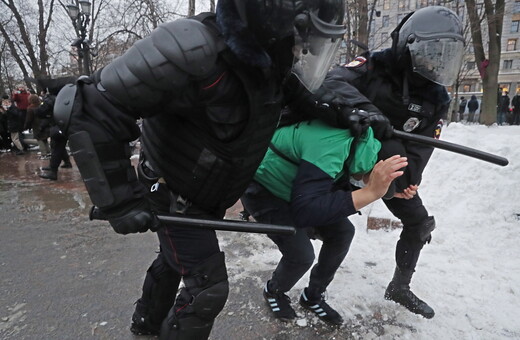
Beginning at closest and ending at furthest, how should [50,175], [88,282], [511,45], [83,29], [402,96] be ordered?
[402,96] < [88,282] < [50,175] < [83,29] < [511,45]

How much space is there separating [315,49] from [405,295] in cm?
188

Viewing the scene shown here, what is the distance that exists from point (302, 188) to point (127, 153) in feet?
2.57

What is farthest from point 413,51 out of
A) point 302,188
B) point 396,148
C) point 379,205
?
point 379,205

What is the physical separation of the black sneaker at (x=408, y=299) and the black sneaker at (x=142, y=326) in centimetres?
161

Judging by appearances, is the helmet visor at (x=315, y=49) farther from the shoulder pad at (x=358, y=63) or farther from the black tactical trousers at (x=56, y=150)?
the black tactical trousers at (x=56, y=150)

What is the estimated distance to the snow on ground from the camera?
2346mm

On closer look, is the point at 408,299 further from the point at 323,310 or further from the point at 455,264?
the point at 455,264

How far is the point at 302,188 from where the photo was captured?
1684 mm

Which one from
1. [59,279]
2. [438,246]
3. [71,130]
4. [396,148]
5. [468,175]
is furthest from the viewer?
[468,175]

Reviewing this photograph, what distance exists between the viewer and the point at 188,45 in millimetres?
1247

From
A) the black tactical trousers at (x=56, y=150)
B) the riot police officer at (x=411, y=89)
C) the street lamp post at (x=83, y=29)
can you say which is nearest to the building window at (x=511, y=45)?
the street lamp post at (x=83, y=29)

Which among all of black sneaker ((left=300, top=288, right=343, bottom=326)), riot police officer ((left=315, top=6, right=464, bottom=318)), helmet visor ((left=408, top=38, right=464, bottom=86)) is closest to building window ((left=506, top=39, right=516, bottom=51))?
riot police officer ((left=315, top=6, right=464, bottom=318))

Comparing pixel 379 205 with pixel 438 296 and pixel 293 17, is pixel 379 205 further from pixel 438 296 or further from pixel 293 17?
pixel 293 17

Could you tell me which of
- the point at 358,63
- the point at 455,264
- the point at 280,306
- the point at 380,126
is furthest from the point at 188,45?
the point at 455,264
